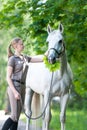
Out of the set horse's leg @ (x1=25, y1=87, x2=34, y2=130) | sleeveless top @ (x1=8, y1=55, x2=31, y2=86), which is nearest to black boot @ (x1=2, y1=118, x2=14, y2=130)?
sleeveless top @ (x1=8, y1=55, x2=31, y2=86)

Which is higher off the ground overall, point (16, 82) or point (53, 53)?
point (53, 53)

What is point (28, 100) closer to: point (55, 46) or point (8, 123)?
point (8, 123)

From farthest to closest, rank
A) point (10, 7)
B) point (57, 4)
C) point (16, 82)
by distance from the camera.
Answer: point (10, 7)
point (57, 4)
point (16, 82)

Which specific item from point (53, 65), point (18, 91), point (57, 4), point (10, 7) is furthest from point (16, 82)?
point (10, 7)

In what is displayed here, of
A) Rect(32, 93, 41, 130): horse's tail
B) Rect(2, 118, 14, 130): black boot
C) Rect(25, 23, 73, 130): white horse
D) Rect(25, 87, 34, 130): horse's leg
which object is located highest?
Rect(25, 23, 73, 130): white horse

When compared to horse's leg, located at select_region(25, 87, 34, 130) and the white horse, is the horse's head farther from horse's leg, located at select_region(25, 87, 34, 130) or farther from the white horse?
horse's leg, located at select_region(25, 87, 34, 130)

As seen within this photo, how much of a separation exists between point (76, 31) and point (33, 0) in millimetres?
1151

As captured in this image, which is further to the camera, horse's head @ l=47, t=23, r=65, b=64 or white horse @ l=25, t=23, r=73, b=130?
white horse @ l=25, t=23, r=73, b=130

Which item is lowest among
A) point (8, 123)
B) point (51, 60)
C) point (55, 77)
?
point (8, 123)

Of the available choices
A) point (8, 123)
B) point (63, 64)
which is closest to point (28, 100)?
point (8, 123)

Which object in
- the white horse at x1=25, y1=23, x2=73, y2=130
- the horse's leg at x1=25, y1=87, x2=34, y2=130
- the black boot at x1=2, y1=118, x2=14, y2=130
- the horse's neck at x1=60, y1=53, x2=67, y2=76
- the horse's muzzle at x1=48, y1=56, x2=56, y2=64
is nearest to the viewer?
the horse's muzzle at x1=48, y1=56, x2=56, y2=64

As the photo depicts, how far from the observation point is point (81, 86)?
542 inches

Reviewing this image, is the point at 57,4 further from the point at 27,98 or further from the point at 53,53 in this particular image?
the point at 53,53

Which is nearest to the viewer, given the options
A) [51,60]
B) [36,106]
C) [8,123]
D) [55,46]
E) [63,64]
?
[51,60]
